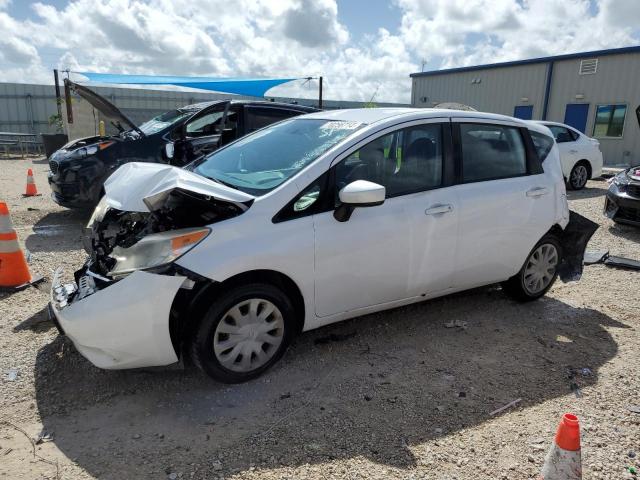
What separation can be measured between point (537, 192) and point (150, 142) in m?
5.26

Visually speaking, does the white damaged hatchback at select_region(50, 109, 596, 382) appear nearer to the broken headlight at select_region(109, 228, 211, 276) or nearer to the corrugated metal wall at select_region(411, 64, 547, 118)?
the broken headlight at select_region(109, 228, 211, 276)

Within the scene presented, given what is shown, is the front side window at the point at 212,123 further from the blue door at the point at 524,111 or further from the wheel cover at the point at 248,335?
the blue door at the point at 524,111

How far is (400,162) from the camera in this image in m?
3.52

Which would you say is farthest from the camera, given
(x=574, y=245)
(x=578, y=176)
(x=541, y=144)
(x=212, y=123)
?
(x=578, y=176)

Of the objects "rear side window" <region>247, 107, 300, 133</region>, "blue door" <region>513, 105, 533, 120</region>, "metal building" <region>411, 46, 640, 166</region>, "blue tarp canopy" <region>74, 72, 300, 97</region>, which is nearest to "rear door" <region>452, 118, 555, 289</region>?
"rear side window" <region>247, 107, 300, 133</region>

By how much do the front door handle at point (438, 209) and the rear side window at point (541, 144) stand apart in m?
1.32

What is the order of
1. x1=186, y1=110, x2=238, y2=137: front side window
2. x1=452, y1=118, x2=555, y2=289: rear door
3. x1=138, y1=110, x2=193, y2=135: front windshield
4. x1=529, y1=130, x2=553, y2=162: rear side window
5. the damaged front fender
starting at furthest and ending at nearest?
x1=186, y1=110, x2=238, y2=137: front side window
x1=138, y1=110, x2=193, y2=135: front windshield
the damaged front fender
x1=529, y1=130, x2=553, y2=162: rear side window
x1=452, y1=118, x2=555, y2=289: rear door

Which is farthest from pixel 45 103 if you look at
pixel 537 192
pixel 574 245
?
pixel 574 245

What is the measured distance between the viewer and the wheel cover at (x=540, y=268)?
4.40 metres

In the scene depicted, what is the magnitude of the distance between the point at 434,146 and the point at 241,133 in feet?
14.2

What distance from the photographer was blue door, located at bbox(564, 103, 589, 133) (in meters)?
19.5

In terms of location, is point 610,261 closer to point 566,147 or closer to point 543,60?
point 566,147

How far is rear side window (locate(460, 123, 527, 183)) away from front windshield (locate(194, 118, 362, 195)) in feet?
3.18

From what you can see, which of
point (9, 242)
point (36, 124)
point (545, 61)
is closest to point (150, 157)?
point (9, 242)
